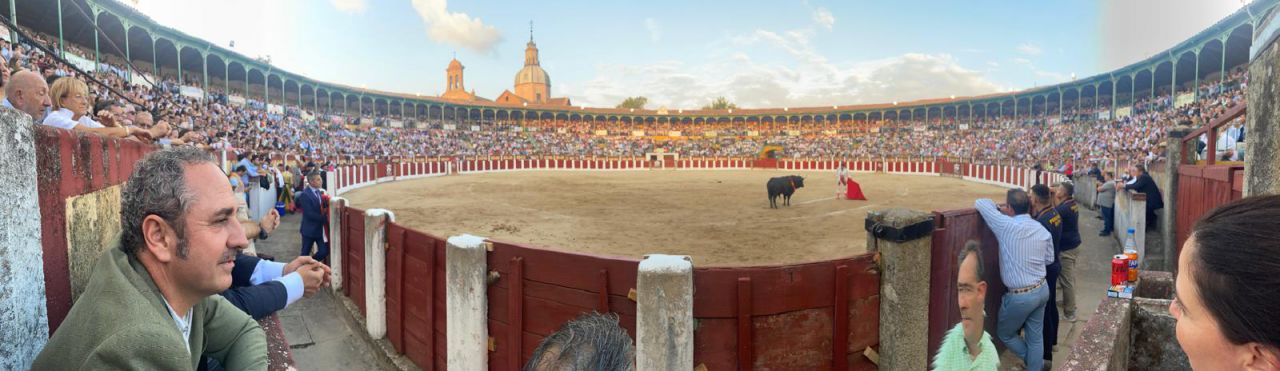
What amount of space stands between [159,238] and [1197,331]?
2.11m

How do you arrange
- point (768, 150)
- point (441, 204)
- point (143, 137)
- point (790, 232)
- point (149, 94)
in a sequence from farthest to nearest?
point (768, 150) < point (149, 94) < point (441, 204) < point (790, 232) < point (143, 137)

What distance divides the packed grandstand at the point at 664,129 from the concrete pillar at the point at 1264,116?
1048 cm

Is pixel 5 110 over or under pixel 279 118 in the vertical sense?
under

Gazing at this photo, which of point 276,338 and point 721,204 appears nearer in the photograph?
point 276,338

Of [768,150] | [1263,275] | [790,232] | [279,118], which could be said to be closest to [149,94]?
[279,118]

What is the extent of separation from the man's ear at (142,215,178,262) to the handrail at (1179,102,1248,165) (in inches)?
228

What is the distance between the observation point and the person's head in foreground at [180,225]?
1245 millimetres

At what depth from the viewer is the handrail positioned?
4.52 meters

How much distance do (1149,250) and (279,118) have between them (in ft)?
128

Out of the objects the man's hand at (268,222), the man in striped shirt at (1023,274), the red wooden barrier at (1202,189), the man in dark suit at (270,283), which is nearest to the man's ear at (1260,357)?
the man in dark suit at (270,283)

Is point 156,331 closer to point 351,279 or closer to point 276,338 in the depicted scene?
point 276,338

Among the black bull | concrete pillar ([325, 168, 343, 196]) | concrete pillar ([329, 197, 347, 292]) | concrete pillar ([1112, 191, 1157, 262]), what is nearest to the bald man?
concrete pillar ([329, 197, 347, 292])

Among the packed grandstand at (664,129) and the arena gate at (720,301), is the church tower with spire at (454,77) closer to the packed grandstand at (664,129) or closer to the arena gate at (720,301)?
the packed grandstand at (664,129)

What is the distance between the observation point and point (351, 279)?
603 cm
